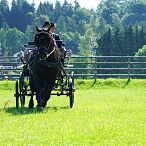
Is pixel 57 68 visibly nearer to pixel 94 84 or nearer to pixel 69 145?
pixel 69 145

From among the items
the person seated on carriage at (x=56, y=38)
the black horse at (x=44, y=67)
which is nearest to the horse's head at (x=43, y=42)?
the black horse at (x=44, y=67)

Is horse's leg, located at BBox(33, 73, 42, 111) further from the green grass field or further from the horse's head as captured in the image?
the horse's head

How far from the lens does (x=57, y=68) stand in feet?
46.4

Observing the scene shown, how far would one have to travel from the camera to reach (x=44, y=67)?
552 inches

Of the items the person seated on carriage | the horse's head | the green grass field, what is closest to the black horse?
the horse's head

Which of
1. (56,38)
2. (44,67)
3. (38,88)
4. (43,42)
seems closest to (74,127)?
(43,42)

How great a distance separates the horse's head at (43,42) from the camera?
1313 cm

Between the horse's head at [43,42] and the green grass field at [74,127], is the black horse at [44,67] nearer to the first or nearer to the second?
the horse's head at [43,42]

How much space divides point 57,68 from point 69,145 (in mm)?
6090

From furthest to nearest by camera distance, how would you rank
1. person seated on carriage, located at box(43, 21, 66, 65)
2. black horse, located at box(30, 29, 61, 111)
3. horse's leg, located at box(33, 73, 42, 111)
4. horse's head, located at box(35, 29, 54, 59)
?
person seated on carriage, located at box(43, 21, 66, 65) → horse's leg, located at box(33, 73, 42, 111) → black horse, located at box(30, 29, 61, 111) → horse's head, located at box(35, 29, 54, 59)

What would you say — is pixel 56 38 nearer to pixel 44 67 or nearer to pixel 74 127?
pixel 44 67

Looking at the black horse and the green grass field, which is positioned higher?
the black horse

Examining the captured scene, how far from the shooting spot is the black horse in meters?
13.3

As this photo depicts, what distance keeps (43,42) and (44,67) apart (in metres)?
0.95
